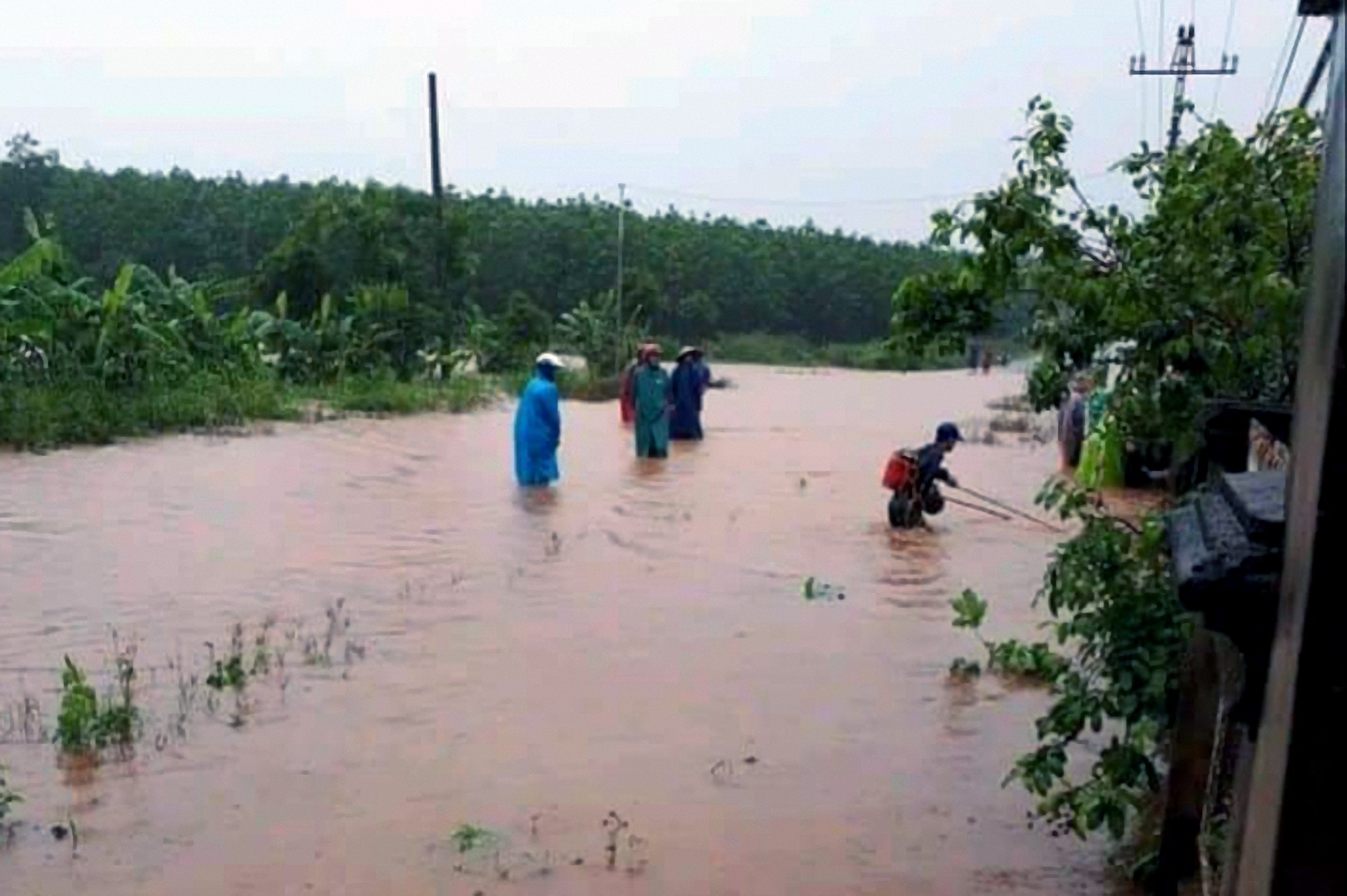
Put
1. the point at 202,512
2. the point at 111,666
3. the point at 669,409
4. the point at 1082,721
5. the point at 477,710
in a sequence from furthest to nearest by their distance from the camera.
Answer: the point at 669,409 < the point at 202,512 < the point at 111,666 < the point at 477,710 < the point at 1082,721

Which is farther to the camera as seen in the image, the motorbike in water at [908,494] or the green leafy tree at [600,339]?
the green leafy tree at [600,339]

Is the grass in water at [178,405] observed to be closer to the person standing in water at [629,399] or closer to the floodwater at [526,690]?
the floodwater at [526,690]

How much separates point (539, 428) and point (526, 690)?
7.75m

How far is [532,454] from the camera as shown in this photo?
16.0 meters

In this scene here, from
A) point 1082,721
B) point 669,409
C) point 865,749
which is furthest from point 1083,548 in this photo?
point 669,409

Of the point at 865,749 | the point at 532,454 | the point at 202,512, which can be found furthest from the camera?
the point at 532,454

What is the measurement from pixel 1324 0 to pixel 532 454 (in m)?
14.5

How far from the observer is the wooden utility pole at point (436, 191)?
31.9 metres

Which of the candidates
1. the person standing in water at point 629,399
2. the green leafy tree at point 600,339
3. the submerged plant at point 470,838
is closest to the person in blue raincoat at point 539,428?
the person standing in water at point 629,399

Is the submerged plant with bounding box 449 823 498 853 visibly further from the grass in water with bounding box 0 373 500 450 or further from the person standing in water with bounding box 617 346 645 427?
the grass in water with bounding box 0 373 500 450

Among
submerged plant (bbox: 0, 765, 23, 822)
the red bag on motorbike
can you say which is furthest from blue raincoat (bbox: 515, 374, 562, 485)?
submerged plant (bbox: 0, 765, 23, 822)

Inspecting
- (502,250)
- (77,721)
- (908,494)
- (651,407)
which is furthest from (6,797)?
(502,250)

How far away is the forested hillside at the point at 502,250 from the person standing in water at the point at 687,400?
10.7 metres

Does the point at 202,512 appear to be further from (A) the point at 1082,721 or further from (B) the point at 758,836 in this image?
(A) the point at 1082,721
